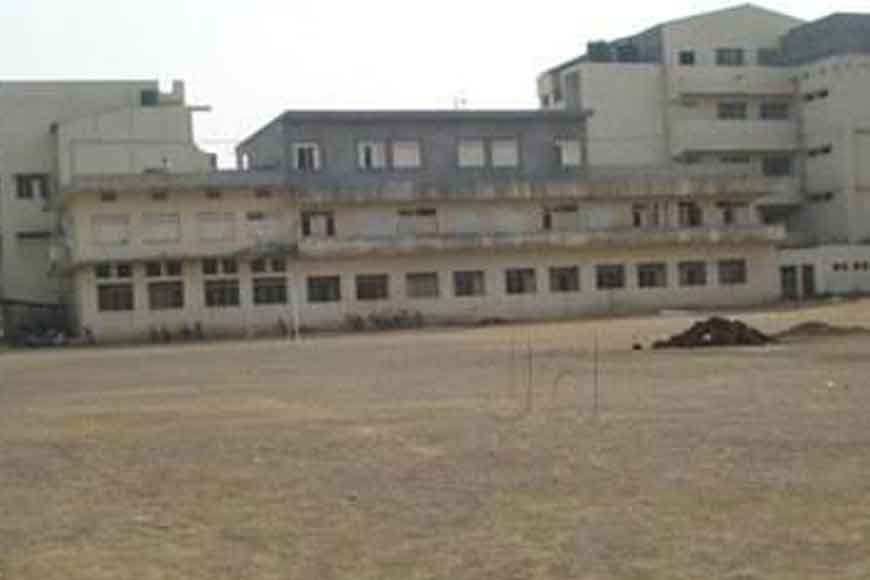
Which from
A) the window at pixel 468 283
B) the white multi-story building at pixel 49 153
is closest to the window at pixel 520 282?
the window at pixel 468 283

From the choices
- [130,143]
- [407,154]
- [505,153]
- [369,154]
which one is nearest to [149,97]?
[130,143]

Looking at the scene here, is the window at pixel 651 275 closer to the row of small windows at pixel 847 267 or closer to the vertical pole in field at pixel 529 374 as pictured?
the row of small windows at pixel 847 267

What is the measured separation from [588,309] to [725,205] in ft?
34.7

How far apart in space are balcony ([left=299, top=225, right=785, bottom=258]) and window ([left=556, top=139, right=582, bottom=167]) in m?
6.18

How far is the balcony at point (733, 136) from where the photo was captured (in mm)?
95188

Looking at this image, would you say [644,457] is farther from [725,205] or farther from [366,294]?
[725,205]

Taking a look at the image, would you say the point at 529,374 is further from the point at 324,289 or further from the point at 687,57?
the point at 687,57

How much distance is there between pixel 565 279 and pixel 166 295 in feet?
69.1

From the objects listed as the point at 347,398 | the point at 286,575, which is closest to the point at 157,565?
the point at 286,575

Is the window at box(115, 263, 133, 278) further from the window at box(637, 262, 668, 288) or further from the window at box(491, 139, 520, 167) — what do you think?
the window at box(637, 262, 668, 288)

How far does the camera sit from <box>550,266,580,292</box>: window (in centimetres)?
8300

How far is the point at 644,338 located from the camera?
169 feet

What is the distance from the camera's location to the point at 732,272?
85.9 m

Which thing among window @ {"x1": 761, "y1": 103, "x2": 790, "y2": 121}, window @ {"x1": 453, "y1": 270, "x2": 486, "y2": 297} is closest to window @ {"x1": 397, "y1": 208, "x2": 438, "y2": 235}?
window @ {"x1": 453, "y1": 270, "x2": 486, "y2": 297}
